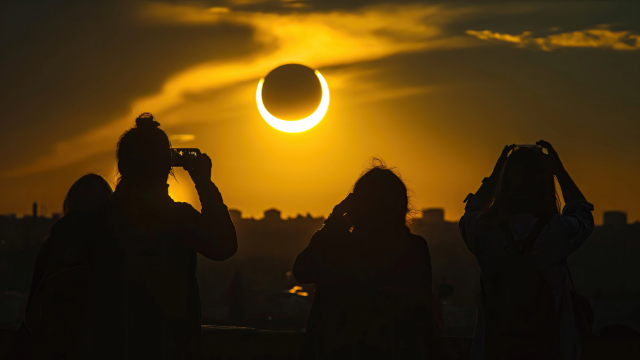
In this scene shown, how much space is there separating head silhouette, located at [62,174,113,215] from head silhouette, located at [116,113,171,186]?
2.93 ft

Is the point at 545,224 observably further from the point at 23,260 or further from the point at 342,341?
the point at 23,260

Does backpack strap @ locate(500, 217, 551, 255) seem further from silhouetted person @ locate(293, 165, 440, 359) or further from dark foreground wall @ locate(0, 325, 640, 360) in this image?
dark foreground wall @ locate(0, 325, 640, 360)

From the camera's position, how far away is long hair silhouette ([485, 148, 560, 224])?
12.9ft

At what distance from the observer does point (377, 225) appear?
3.90m

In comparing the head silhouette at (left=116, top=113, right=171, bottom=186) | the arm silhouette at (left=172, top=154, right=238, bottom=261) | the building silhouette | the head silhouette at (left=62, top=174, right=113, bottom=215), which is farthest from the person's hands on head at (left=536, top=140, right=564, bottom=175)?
the building silhouette

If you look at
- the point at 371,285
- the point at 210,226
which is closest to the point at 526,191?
the point at 371,285

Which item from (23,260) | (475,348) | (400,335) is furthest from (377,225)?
(23,260)

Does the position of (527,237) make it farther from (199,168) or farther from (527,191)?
(199,168)

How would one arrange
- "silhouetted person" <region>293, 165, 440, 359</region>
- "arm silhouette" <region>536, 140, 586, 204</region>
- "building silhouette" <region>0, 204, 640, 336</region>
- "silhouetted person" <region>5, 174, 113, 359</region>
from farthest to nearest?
"building silhouette" <region>0, 204, 640, 336</region>, "arm silhouette" <region>536, 140, 586, 204</region>, "silhouetted person" <region>293, 165, 440, 359</region>, "silhouetted person" <region>5, 174, 113, 359</region>

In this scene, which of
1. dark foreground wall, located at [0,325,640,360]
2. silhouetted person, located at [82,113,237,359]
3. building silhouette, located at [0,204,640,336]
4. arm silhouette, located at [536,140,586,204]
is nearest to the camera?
silhouetted person, located at [82,113,237,359]

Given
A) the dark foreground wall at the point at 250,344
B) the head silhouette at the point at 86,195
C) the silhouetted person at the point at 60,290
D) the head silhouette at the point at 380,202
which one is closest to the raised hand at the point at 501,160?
the head silhouette at the point at 380,202

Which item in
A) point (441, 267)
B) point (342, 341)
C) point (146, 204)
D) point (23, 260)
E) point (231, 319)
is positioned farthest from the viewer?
point (441, 267)

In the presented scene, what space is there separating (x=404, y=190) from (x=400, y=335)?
804 mm

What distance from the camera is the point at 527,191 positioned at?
3951mm
